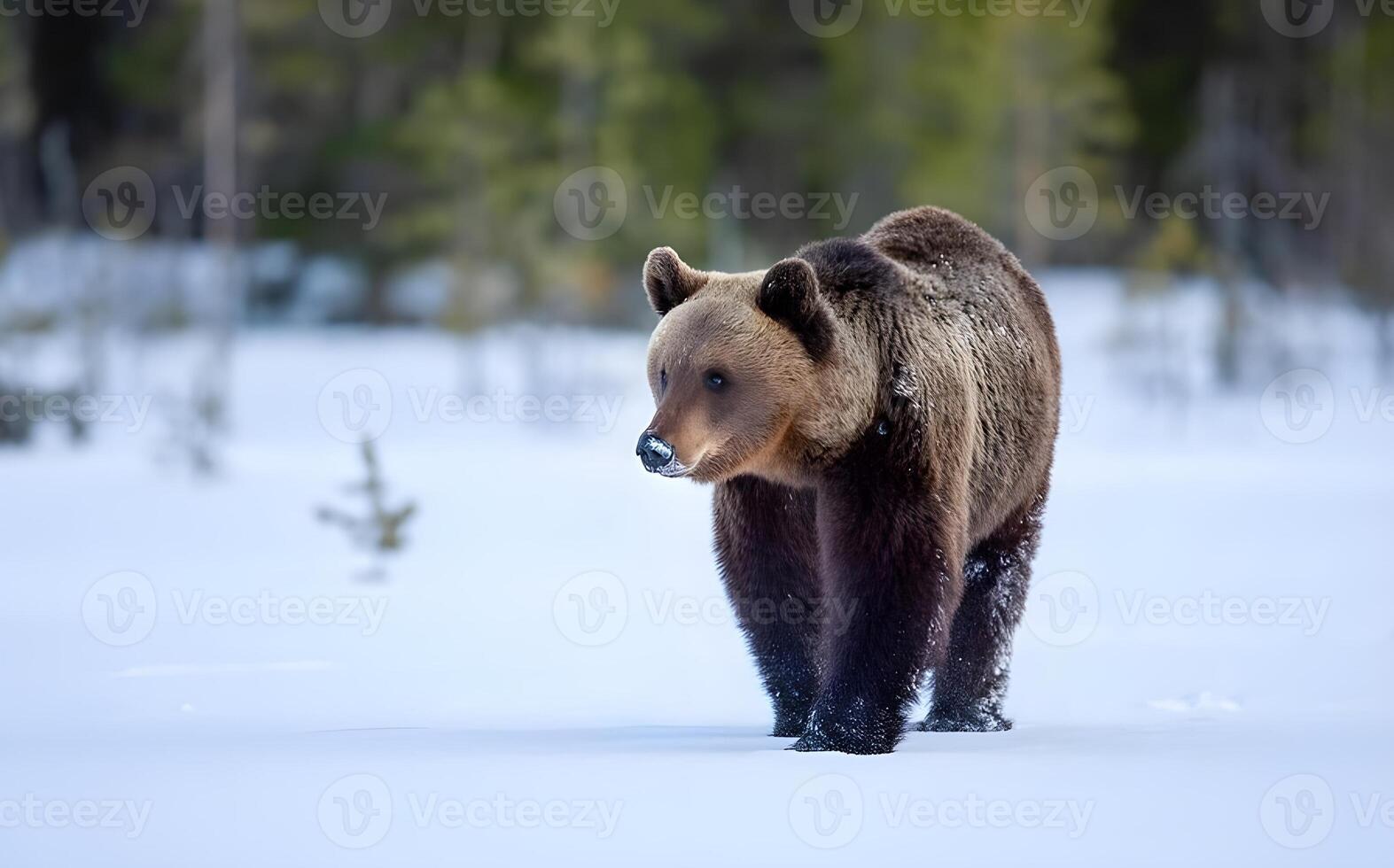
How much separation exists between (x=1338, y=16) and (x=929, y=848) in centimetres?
2525

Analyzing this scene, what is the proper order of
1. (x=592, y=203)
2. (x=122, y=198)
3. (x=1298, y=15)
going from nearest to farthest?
(x=592, y=203), (x=122, y=198), (x=1298, y=15)

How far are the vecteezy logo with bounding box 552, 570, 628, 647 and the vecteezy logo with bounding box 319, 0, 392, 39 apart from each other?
15.5 m

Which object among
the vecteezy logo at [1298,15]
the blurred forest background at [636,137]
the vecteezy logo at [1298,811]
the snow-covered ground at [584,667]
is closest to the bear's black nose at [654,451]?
the snow-covered ground at [584,667]

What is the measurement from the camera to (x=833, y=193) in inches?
976

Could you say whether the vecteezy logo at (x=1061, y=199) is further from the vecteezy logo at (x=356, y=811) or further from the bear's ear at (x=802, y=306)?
the vecteezy logo at (x=356, y=811)

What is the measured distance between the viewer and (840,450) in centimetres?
568

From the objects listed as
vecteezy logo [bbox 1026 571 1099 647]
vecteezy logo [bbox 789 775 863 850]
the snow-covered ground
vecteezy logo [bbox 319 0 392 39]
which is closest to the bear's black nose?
the snow-covered ground

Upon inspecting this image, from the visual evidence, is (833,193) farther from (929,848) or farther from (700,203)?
(929,848)

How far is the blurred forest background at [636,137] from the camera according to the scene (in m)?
21.0

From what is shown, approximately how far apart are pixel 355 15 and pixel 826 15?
6942mm
